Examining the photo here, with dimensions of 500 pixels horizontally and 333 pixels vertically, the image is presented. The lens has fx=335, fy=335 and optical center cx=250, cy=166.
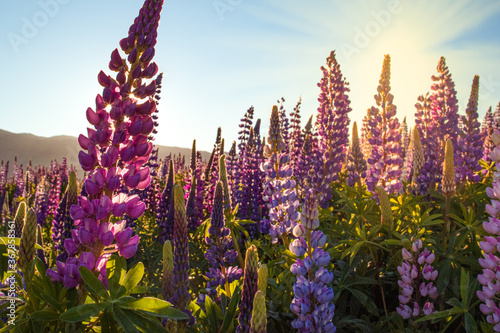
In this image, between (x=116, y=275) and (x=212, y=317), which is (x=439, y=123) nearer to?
(x=212, y=317)

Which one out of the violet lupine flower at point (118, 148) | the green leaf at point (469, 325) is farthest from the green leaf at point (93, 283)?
the green leaf at point (469, 325)

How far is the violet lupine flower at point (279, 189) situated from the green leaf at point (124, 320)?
156 cm

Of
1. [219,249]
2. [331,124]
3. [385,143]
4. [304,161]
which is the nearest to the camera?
[219,249]

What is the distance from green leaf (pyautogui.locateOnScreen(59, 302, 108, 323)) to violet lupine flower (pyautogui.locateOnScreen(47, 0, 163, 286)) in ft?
0.49

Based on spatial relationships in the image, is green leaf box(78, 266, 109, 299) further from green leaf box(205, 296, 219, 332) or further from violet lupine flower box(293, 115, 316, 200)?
violet lupine flower box(293, 115, 316, 200)

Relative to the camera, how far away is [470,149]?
4.26 m

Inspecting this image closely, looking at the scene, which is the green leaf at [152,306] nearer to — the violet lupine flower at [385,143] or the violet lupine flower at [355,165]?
the violet lupine flower at [385,143]

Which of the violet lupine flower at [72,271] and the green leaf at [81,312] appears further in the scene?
the violet lupine flower at [72,271]

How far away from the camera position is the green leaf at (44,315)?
1.13 meters

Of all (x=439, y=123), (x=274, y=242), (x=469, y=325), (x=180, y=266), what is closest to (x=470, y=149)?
(x=439, y=123)

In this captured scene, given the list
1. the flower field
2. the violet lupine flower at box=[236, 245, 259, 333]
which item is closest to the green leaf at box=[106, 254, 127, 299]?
the flower field

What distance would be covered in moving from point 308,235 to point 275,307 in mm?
670

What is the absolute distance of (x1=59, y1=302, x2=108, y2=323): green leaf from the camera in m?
1.01

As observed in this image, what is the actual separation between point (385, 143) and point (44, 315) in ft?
11.6
